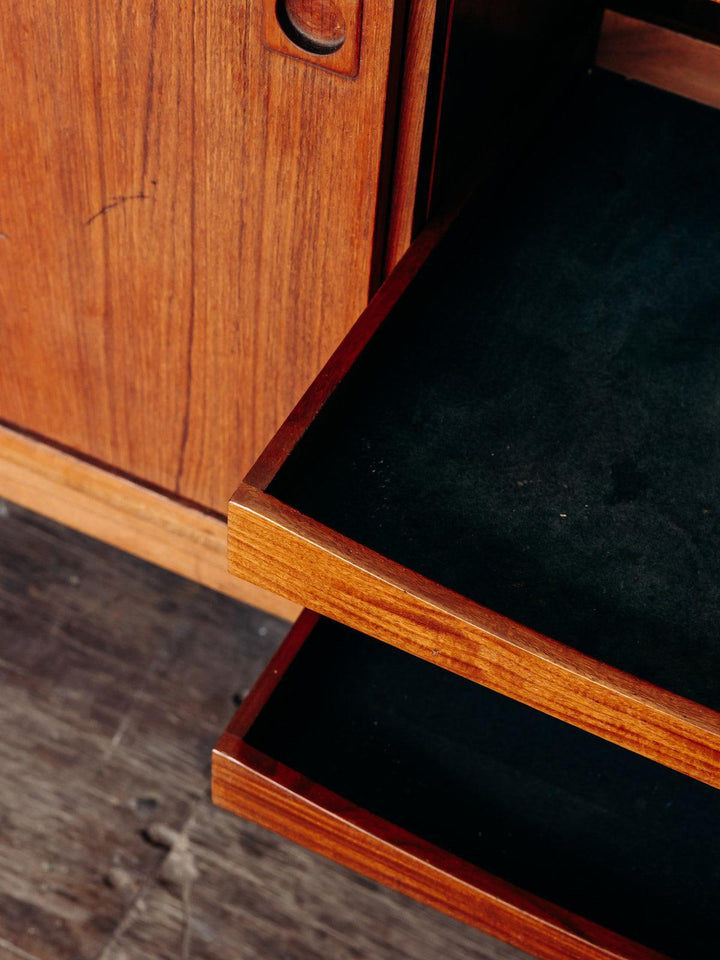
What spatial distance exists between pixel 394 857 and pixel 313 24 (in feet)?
1.34

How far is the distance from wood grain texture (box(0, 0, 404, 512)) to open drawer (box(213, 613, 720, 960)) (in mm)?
175

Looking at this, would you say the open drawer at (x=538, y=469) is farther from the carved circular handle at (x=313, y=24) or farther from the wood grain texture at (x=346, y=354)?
the carved circular handle at (x=313, y=24)

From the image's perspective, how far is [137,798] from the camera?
85 centimetres

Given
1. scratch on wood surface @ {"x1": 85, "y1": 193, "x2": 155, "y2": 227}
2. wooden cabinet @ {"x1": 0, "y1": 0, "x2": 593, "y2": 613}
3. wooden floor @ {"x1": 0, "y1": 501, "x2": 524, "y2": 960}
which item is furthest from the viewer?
wooden floor @ {"x1": 0, "y1": 501, "x2": 524, "y2": 960}

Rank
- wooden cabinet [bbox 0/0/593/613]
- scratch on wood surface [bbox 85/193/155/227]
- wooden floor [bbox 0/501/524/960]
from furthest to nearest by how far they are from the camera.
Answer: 1. wooden floor [bbox 0/501/524/960]
2. scratch on wood surface [bbox 85/193/155/227]
3. wooden cabinet [bbox 0/0/593/613]

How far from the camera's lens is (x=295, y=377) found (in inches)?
28.2

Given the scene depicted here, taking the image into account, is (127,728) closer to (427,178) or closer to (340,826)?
(340,826)

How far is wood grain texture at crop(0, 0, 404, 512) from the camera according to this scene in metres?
0.57

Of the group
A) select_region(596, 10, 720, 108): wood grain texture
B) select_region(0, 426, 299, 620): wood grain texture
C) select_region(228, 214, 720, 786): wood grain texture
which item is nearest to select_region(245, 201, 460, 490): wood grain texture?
select_region(228, 214, 720, 786): wood grain texture

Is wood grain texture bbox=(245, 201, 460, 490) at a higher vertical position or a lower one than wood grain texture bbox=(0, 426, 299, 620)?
higher

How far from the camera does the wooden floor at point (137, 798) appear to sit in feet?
2.61

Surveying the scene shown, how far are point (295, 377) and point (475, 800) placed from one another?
0.27 meters

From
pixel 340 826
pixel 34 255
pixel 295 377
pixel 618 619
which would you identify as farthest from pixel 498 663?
pixel 34 255

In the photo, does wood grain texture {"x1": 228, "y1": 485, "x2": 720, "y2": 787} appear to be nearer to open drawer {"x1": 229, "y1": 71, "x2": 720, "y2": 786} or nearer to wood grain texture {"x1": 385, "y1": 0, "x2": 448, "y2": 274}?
open drawer {"x1": 229, "y1": 71, "x2": 720, "y2": 786}
